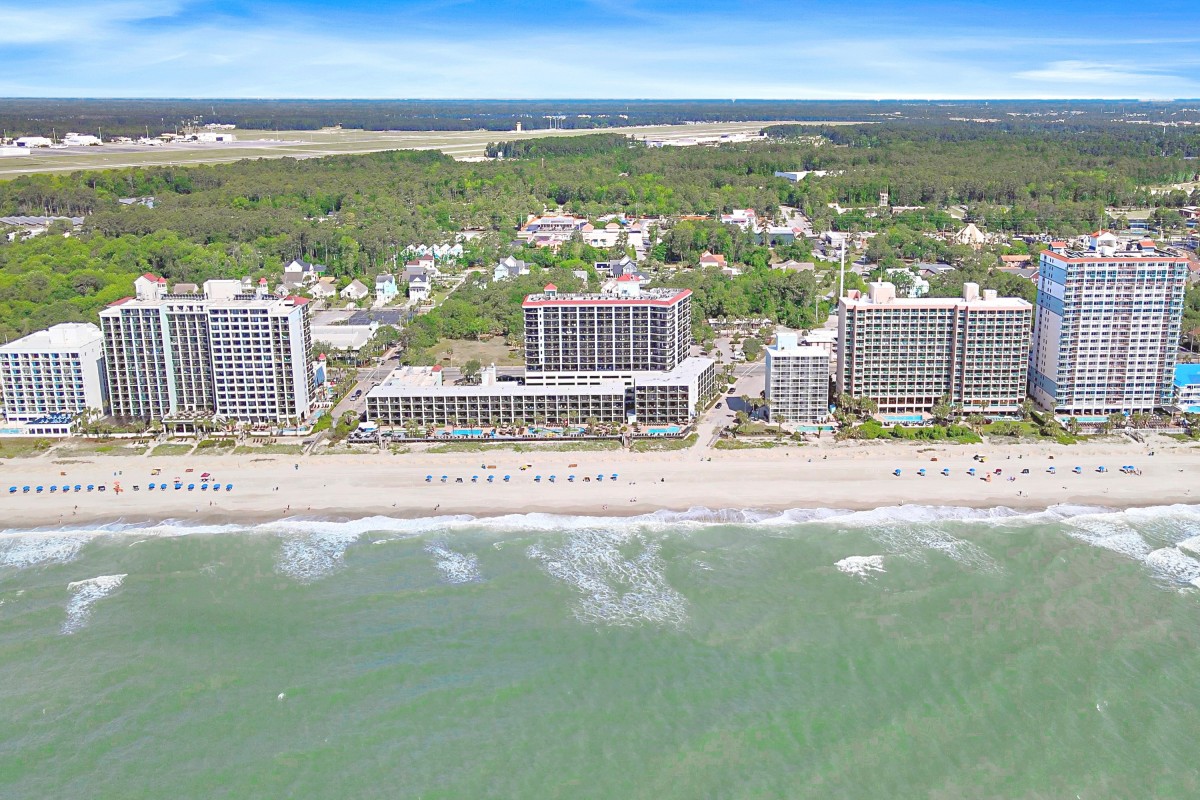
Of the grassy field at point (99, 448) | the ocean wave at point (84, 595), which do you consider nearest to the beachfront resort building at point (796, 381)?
the ocean wave at point (84, 595)

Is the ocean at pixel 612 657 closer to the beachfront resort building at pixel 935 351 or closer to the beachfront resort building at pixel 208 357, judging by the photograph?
the beachfront resort building at pixel 935 351

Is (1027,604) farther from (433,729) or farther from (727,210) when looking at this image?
(727,210)

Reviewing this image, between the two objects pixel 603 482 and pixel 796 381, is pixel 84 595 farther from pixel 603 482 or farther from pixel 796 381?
pixel 796 381

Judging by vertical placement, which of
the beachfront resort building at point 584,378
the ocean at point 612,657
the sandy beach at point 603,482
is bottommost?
the ocean at point 612,657

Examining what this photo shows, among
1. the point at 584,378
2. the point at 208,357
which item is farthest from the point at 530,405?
the point at 208,357

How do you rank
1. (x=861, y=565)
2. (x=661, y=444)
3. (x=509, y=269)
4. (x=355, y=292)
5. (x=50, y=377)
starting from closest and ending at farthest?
(x=861, y=565)
(x=661, y=444)
(x=50, y=377)
(x=355, y=292)
(x=509, y=269)

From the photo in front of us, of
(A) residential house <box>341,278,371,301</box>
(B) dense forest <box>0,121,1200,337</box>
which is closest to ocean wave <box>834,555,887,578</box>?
(B) dense forest <box>0,121,1200,337</box>
